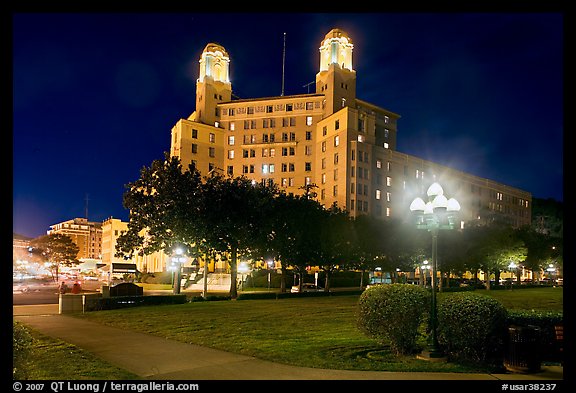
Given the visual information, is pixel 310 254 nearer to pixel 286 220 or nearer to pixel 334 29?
pixel 286 220

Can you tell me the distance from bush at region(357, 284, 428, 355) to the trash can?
2.48 meters

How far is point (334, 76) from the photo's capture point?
9719 cm

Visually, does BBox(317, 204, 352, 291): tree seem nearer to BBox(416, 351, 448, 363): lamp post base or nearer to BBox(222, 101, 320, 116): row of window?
BBox(416, 351, 448, 363): lamp post base

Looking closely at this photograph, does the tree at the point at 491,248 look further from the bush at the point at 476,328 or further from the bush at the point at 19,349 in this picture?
the bush at the point at 19,349

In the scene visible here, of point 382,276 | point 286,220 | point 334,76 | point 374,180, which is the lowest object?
point 382,276

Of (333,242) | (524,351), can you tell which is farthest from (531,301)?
(524,351)

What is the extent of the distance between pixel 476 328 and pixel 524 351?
4.58 feet

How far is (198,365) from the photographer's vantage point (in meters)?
11.7

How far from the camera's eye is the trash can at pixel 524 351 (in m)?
11.0

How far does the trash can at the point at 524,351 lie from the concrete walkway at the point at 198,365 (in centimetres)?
24

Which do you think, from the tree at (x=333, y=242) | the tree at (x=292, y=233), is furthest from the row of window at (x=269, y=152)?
the tree at (x=292, y=233)

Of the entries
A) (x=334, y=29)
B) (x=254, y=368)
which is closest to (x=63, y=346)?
(x=254, y=368)

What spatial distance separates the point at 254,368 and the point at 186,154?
296ft

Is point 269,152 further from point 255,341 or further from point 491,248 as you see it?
point 255,341
